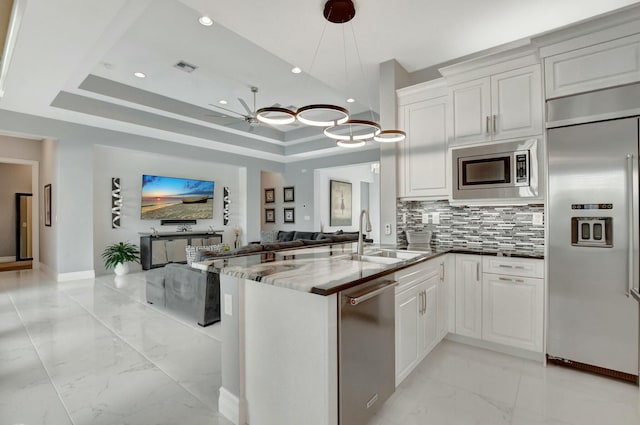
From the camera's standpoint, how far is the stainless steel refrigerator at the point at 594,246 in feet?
7.35

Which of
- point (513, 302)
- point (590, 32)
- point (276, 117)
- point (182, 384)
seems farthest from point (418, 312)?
point (590, 32)

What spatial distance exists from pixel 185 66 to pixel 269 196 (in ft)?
18.7

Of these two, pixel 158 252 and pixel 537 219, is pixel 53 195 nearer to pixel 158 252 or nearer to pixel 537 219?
pixel 158 252

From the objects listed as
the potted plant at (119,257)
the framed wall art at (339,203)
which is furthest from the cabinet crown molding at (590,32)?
the potted plant at (119,257)

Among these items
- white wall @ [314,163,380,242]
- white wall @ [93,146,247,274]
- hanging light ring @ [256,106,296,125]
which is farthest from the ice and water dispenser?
white wall @ [93,146,247,274]

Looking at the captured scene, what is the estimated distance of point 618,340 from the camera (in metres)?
2.28

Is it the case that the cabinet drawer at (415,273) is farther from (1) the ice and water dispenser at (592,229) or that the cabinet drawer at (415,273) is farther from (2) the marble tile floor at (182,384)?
(1) the ice and water dispenser at (592,229)

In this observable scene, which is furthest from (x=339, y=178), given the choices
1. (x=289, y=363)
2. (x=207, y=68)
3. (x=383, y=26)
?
(x=289, y=363)

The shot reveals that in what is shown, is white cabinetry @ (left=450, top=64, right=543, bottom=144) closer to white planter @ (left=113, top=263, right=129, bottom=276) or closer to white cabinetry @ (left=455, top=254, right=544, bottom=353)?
white cabinetry @ (left=455, top=254, right=544, bottom=353)

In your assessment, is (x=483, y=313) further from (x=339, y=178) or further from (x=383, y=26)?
(x=339, y=178)

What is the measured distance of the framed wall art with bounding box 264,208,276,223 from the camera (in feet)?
32.6

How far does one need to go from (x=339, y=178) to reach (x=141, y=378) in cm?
801

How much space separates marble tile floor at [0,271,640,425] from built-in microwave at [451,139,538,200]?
1465 millimetres

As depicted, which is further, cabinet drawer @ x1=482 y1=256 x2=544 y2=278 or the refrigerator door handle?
cabinet drawer @ x1=482 y1=256 x2=544 y2=278
